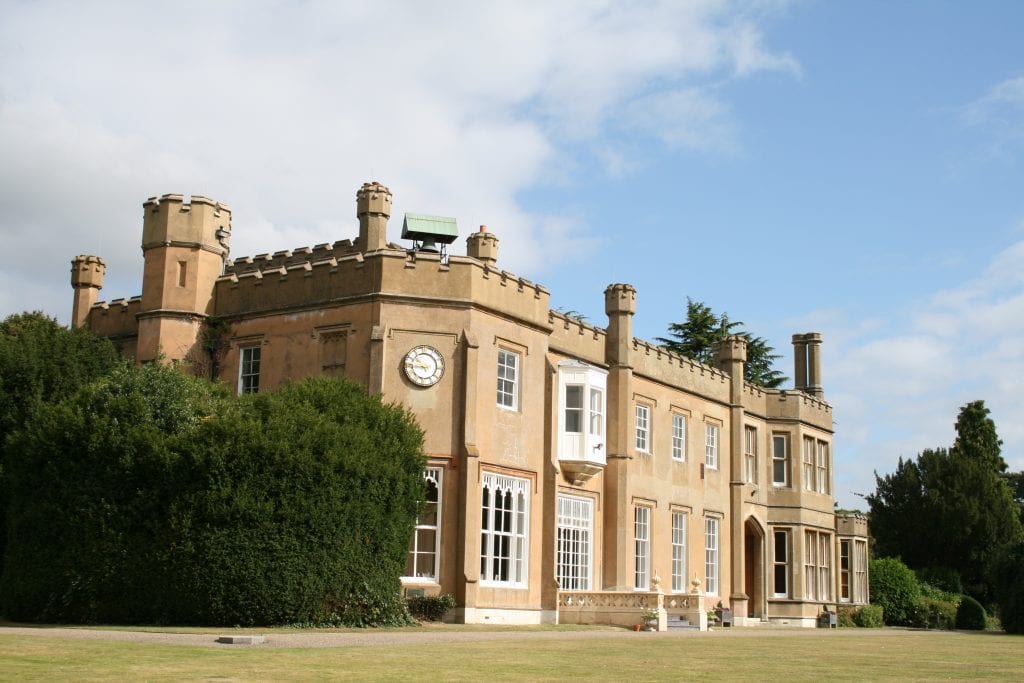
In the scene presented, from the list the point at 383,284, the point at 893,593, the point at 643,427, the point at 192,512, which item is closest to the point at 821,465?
the point at 893,593

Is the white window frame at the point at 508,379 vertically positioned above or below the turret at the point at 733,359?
below

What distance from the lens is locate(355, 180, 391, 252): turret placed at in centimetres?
3247

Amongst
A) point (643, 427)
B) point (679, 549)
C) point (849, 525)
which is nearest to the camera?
point (643, 427)

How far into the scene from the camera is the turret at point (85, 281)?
110 ft

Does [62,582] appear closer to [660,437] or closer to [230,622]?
[230,622]

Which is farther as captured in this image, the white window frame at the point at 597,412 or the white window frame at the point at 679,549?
the white window frame at the point at 679,549

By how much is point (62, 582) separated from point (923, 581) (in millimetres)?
38062

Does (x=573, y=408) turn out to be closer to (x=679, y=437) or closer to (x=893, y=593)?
(x=679, y=437)

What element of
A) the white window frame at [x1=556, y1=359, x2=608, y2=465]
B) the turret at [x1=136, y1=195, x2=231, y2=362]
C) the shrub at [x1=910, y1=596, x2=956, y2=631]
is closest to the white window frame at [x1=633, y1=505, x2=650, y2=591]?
the white window frame at [x1=556, y1=359, x2=608, y2=465]

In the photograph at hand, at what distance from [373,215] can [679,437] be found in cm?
1180

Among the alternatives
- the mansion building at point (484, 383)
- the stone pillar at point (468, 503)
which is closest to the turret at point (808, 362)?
the mansion building at point (484, 383)

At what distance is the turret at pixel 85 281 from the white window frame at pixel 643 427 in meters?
15.6

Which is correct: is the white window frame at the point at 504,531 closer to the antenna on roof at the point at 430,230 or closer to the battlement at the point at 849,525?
the antenna on roof at the point at 430,230

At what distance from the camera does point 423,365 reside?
2675 cm
